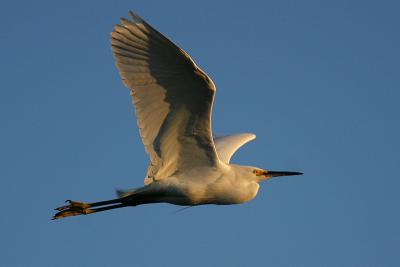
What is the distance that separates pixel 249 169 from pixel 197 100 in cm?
199

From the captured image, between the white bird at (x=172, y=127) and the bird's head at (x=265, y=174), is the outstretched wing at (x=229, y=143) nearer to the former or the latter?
the bird's head at (x=265, y=174)

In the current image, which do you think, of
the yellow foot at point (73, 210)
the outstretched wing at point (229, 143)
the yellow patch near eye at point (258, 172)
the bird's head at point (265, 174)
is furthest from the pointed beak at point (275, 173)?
the yellow foot at point (73, 210)

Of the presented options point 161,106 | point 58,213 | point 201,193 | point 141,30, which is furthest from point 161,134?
point 58,213

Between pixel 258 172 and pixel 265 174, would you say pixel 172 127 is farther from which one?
pixel 265 174

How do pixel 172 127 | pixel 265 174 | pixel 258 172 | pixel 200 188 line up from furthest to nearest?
pixel 265 174, pixel 258 172, pixel 200 188, pixel 172 127

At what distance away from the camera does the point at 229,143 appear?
1165 centimetres

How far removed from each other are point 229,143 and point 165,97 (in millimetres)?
3329

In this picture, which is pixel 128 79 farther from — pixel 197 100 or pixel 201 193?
pixel 201 193

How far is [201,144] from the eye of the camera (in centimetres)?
899

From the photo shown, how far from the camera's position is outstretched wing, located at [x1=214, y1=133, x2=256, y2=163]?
36.6 ft

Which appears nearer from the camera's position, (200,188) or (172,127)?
(172,127)

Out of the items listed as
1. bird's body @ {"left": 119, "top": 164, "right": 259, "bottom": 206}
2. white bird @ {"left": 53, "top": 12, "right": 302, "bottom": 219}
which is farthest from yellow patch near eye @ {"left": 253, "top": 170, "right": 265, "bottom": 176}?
bird's body @ {"left": 119, "top": 164, "right": 259, "bottom": 206}

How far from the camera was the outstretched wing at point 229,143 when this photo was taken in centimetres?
1115

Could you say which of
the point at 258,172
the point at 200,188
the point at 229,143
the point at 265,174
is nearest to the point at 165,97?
the point at 200,188
